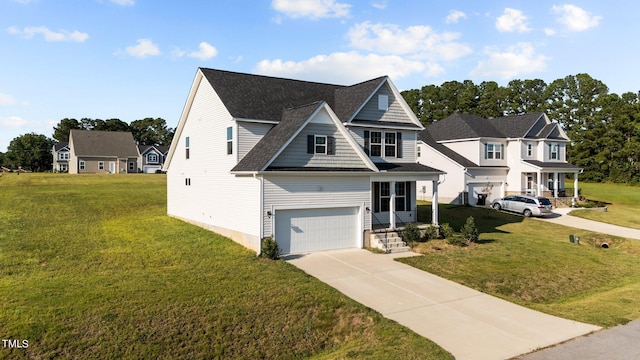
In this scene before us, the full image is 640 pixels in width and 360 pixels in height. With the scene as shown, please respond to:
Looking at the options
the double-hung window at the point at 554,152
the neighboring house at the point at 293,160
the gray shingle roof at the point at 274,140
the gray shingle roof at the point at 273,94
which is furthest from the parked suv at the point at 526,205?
the gray shingle roof at the point at 274,140

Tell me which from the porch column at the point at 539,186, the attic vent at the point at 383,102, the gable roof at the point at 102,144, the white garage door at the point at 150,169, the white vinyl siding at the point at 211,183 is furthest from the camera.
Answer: the white garage door at the point at 150,169

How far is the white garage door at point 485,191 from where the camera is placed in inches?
1492

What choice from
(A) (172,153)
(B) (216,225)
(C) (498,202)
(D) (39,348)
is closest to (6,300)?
(D) (39,348)

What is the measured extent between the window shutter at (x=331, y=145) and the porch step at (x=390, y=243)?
4.52 metres

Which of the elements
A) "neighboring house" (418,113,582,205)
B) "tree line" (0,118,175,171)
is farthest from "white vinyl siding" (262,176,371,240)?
"tree line" (0,118,175,171)

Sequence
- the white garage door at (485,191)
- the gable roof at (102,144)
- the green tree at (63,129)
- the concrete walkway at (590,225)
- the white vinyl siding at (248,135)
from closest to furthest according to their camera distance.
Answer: the white vinyl siding at (248,135)
the concrete walkway at (590,225)
the white garage door at (485,191)
the gable roof at (102,144)
the green tree at (63,129)

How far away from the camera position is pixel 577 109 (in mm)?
72062

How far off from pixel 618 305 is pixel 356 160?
11.6 metres

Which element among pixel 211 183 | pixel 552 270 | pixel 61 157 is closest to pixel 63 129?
pixel 61 157

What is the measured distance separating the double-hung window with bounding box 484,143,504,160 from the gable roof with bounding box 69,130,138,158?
5468 cm

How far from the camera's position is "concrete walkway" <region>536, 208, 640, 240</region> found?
1071 inches

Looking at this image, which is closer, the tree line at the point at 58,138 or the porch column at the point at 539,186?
the porch column at the point at 539,186

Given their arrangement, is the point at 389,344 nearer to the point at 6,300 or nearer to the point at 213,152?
the point at 6,300

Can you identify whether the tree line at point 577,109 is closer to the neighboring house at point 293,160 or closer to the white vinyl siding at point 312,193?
the neighboring house at point 293,160
